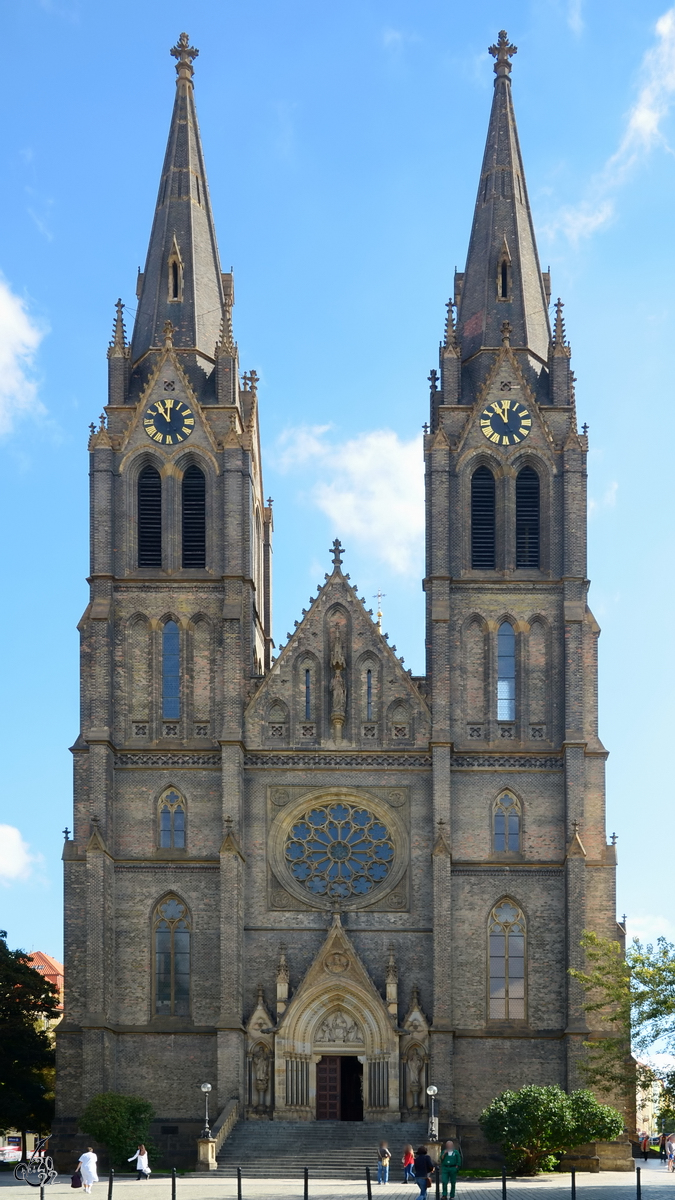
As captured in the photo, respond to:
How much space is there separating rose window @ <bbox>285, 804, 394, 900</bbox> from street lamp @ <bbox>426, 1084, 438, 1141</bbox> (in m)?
7.12

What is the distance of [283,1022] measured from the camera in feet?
204

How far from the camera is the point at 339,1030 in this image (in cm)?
6284

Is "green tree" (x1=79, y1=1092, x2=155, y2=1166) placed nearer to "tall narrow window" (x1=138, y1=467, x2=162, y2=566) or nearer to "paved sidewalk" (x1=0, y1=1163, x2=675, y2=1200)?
"paved sidewalk" (x1=0, y1=1163, x2=675, y2=1200)

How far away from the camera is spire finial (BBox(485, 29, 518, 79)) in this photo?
73.4 m

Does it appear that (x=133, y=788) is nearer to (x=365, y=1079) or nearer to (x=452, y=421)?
(x=365, y=1079)

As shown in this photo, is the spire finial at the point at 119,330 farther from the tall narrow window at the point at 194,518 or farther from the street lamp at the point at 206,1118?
the street lamp at the point at 206,1118

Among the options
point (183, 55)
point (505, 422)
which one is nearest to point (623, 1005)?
point (505, 422)

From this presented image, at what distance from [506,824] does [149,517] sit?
52.4 feet

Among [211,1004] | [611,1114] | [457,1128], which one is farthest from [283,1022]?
[611,1114]

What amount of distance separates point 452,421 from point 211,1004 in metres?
21.3

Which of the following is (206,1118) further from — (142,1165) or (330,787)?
(330,787)

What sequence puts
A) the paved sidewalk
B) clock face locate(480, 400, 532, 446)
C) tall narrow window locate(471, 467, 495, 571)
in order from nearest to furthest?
1. the paved sidewalk
2. tall narrow window locate(471, 467, 495, 571)
3. clock face locate(480, 400, 532, 446)

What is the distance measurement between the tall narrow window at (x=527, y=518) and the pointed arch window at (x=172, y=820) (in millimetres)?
13942

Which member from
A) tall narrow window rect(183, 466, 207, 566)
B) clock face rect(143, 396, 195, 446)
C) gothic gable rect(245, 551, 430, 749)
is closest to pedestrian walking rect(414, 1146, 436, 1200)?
gothic gable rect(245, 551, 430, 749)
